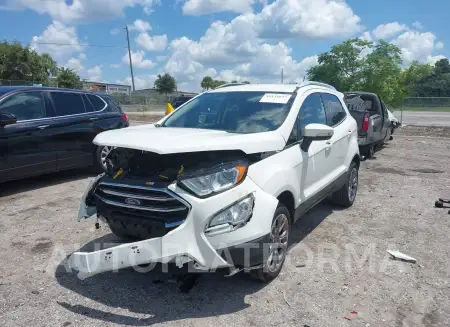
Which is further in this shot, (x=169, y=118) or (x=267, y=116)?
(x=169, y=118)

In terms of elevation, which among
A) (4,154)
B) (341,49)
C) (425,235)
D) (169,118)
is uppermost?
(341,49)

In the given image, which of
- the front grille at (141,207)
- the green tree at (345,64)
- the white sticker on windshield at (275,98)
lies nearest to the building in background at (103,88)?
the green tree at (345,64)

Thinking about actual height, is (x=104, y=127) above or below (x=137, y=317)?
above

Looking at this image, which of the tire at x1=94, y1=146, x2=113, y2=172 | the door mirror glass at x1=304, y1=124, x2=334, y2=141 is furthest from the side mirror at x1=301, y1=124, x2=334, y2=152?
the tire at x1=94, y1=146, x2=113, y2=172

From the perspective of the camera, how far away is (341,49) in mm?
17297

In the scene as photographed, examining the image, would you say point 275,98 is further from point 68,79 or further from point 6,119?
point 68,79

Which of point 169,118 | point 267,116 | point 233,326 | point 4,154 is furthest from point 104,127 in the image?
point 233,326

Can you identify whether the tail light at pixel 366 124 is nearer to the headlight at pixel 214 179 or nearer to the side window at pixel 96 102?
the side window at pixel 96 102

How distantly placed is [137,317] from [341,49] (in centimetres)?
1631

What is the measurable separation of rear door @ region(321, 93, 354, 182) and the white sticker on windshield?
2.99ft

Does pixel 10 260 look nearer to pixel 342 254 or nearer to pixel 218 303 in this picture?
pixel 218 303

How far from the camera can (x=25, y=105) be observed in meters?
6.84

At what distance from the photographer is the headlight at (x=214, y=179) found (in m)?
3.19

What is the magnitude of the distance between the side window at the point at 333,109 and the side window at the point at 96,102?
4.76m
